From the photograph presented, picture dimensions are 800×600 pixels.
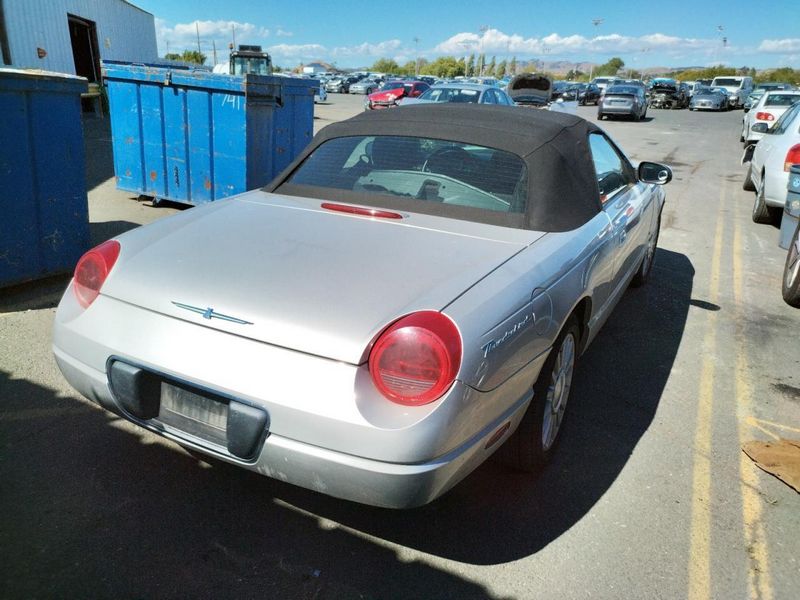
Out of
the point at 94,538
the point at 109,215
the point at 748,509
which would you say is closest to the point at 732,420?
the point at 748,509

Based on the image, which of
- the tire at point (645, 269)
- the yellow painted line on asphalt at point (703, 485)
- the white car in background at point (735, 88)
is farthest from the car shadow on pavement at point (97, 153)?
the white car in background at point (735, 88)

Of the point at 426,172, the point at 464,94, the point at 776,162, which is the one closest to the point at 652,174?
the point at 426,172

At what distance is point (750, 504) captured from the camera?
293 cm

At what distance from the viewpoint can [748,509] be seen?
2.89 m

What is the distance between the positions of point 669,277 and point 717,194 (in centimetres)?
598

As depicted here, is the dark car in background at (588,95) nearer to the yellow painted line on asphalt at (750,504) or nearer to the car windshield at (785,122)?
the car windshield at (785,122)

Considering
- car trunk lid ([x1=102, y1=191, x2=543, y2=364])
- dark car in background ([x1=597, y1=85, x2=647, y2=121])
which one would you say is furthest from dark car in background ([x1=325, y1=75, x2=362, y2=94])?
car trunk lid ([x1=102, y1=191, x2=543, y2=364])

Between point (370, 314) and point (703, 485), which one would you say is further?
point (703, 485)

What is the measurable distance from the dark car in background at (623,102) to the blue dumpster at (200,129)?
2328 centimetres

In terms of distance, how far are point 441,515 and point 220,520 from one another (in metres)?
0.90

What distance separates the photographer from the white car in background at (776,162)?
7422mm

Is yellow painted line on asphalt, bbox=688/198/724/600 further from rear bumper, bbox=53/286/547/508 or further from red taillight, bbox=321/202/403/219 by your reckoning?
red taillight, bbox=321/202/403/219

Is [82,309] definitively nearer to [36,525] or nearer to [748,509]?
[36,525]

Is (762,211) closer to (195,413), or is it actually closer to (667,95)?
(195,413)
